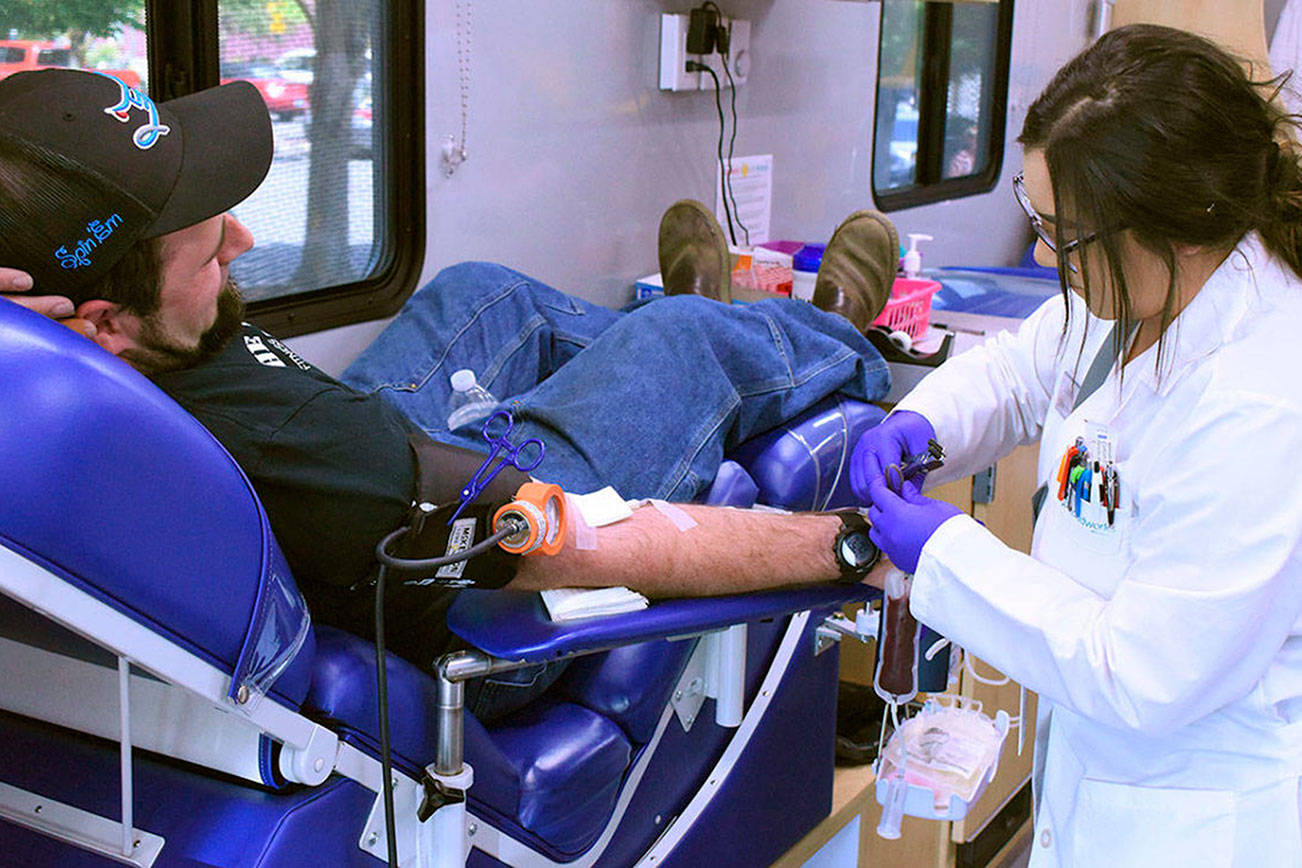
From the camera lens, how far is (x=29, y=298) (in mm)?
1192

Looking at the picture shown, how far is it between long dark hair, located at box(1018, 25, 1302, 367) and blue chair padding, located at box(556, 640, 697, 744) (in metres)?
0.66

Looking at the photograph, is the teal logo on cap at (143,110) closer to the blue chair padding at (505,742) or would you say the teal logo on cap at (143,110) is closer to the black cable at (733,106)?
the blue chair padding at (505,742)

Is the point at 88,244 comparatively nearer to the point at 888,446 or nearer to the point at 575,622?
the point at 575,622

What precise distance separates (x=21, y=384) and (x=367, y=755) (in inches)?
20.4

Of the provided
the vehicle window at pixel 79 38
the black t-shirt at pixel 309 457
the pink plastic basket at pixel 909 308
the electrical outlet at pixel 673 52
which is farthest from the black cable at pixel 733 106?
the black t-shirt at pixel 309 457

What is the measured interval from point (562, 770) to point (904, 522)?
0.47 metres

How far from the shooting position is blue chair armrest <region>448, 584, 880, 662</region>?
1289mm

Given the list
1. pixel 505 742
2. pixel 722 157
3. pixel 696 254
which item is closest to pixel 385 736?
pixel 505 742

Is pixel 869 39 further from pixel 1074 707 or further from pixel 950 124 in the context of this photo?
pixel 1074 707

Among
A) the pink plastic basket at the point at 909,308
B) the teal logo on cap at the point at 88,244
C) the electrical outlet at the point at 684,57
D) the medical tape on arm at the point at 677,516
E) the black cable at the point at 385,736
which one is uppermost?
the electrical outlet at the point at 684,57

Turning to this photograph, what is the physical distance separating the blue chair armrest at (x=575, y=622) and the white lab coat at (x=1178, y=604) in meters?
0.19

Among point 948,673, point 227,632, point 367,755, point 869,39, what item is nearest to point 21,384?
point 227,632

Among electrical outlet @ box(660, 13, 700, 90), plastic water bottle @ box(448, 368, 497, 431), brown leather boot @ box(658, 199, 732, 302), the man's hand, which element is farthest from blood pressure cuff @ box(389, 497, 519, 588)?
electrical outlet @ box(660, 13, 700, 90)

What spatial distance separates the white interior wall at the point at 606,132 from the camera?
7.86 feet
